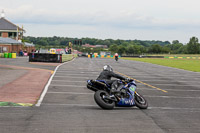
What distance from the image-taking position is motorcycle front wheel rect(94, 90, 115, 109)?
994 cm

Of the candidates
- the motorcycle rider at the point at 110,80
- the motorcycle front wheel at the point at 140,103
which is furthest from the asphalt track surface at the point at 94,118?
the motorcycle rider at the point at 110,80

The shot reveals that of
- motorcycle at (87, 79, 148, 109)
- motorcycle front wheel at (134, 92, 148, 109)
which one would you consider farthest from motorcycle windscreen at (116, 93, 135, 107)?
motorcycle front wheel at (134, 92, 148, 109)

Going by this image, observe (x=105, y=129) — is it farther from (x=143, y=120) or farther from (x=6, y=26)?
(x=6, y=26)

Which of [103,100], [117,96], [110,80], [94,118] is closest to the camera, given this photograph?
[94,118]

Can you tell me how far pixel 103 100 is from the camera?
10.1 metres

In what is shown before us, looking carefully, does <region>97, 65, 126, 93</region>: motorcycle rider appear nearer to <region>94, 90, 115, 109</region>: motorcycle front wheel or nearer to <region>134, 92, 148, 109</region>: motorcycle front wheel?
<region>94, 90, 115, 109</region>: motorcycle front wheel

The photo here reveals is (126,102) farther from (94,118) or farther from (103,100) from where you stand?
(94,118)

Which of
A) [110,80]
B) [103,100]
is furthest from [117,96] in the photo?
[110,80]

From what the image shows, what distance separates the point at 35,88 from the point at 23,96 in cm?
260

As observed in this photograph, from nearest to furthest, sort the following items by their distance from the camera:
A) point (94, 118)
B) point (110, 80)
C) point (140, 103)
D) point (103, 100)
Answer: point (94, 118) → point (103, 100) → point (140, 103) → point (110, 80)

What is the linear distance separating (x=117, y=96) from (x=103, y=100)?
0.60 meters

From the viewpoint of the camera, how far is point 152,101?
12.4 metres

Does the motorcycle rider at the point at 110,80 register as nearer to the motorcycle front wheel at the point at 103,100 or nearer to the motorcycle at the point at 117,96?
the motorcycle at the point at 117,96

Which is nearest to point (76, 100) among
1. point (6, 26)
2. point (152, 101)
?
point (152, 101)
